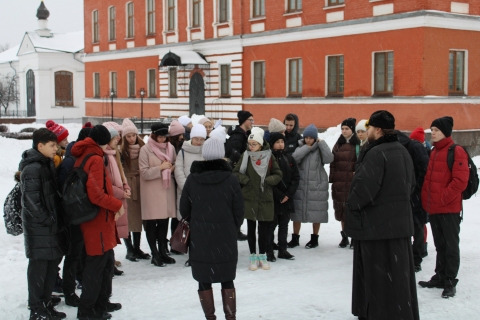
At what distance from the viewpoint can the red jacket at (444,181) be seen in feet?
21.3

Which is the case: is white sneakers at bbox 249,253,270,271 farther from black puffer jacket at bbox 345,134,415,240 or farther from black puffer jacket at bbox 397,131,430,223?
black puffer jacket at bbox 345,134,415,240

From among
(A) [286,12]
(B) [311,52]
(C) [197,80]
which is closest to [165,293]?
(B) [311,52]

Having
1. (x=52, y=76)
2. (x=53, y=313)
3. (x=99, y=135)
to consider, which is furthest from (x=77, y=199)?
(x=52, y=76)

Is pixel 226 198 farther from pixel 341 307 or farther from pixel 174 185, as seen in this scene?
pixel 174 185

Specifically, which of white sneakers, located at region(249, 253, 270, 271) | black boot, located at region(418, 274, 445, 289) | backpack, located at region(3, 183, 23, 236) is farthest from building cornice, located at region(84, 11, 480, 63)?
backpack, located at region(3, 183, 23, 236)

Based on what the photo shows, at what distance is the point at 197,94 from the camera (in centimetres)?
2969

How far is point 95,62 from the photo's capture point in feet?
124

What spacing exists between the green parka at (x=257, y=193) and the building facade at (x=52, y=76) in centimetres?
4060

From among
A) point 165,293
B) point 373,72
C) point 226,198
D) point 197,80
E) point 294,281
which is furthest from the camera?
point 197,80

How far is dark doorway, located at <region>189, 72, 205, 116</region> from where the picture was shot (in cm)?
2942

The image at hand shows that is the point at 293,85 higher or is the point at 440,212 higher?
the point at 293,85

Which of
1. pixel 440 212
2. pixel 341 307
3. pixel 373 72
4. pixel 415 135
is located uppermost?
pixel 373 72

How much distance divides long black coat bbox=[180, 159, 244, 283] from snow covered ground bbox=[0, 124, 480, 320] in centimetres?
80

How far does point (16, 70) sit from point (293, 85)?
37906 mm
